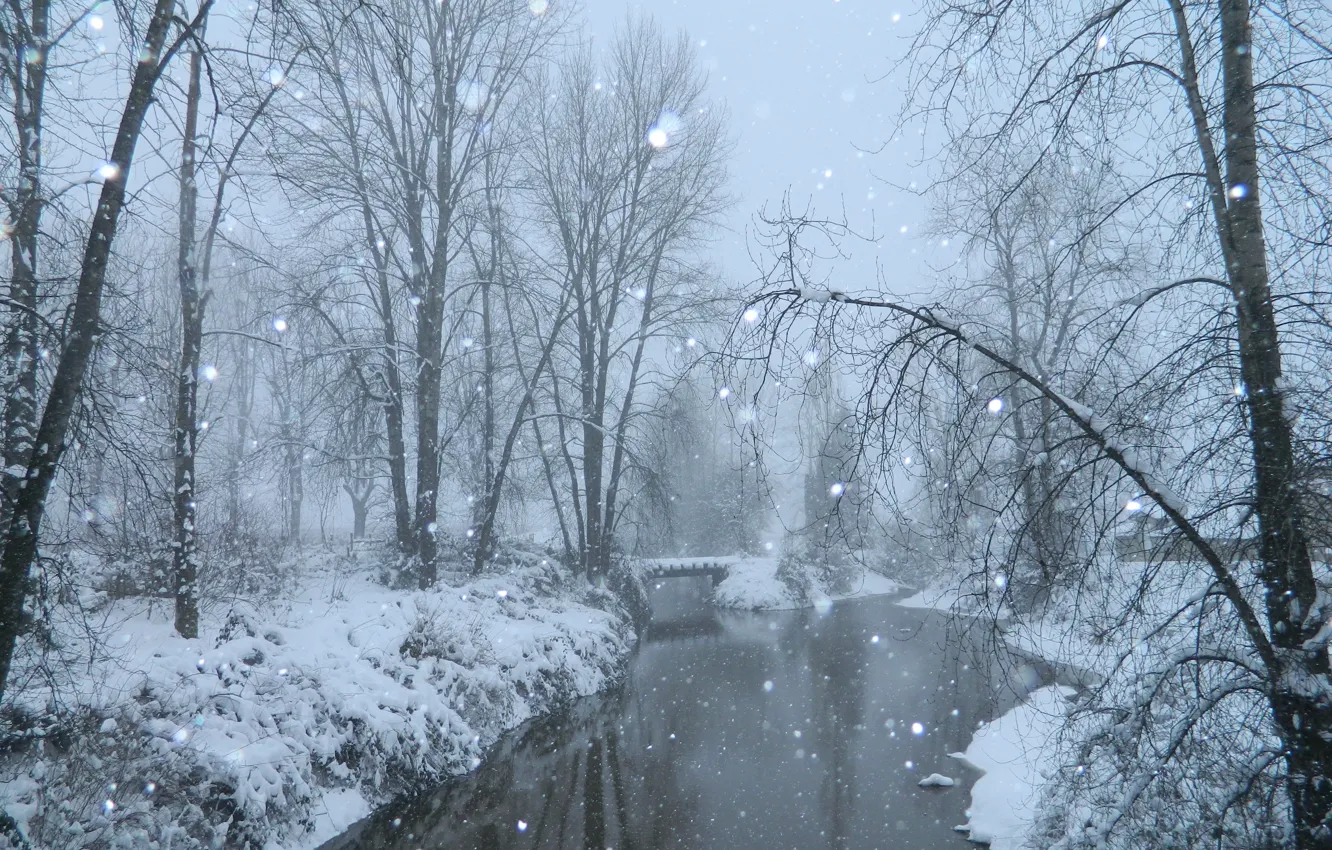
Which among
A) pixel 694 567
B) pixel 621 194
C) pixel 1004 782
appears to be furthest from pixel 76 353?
pixel 694 567

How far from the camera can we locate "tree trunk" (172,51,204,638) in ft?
26.4

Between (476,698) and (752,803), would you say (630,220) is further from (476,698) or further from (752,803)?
(752,803)

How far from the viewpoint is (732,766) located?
9836 mm

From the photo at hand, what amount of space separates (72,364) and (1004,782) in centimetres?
994

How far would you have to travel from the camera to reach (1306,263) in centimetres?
338

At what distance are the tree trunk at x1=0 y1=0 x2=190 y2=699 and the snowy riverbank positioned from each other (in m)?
1.63

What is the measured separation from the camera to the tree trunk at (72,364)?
12.3 ft

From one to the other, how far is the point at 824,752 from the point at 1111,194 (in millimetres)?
8557

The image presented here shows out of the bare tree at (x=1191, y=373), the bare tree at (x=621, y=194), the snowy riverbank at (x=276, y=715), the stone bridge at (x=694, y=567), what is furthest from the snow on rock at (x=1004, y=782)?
the stone bridge at (x=694, y=567)

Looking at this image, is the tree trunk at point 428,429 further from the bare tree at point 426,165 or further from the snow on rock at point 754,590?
the snow on rock at point 754,590

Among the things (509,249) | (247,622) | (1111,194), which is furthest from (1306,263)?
(509,249)

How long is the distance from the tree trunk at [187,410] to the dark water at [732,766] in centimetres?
330

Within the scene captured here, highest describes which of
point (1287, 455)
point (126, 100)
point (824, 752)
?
point (126, 100)

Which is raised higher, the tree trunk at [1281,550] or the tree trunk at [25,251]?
the tree trunk at [25,251]
